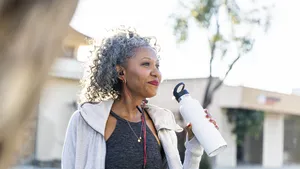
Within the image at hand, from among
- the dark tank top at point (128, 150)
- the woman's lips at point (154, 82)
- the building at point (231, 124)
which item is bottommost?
the building at point (231, 124)

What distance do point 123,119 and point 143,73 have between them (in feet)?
0.78

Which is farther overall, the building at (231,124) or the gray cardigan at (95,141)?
the building at (231,124)

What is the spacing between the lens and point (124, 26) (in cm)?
270

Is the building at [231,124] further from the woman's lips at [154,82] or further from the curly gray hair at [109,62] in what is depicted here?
the woman's lips at [154,82]

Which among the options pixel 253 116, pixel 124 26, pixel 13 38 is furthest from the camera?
pixel 253 116

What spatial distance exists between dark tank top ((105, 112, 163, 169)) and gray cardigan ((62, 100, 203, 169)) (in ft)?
0.14

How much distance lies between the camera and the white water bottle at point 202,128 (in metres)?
2.40

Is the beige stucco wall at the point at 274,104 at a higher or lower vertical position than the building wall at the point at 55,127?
higher

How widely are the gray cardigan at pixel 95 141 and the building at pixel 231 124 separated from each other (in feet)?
46.2

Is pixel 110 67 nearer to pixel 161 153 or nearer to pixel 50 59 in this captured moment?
pixel 161 153

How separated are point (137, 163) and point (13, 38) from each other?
1810 mm

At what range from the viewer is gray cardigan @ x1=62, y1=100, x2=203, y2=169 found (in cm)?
233

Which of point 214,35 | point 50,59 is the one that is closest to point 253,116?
point 214,35

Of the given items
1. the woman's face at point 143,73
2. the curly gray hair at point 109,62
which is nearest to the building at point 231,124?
the curly gray hair at point 109,62
